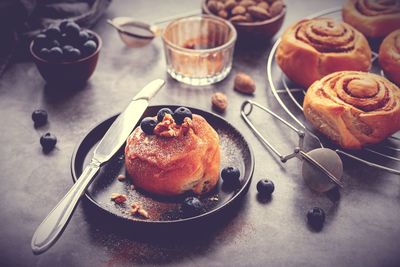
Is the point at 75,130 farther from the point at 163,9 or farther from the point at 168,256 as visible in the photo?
the point at 163,9

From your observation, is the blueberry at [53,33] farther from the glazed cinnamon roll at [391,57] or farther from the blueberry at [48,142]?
the glazed cinnamon roll at [391,57]

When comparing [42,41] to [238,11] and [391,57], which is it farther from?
[391,57]

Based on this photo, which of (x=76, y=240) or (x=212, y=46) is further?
(x=212, y=46)

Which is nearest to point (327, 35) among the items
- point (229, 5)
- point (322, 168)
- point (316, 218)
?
point (229, 5)

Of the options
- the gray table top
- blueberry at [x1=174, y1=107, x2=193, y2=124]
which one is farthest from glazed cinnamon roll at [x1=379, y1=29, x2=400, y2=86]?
blueberry at [x1=174, y1=107, x2=193, y2=124]

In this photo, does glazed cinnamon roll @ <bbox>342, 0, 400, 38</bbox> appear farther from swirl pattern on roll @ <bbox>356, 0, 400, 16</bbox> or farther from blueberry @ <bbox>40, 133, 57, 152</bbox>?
blueberry @ <bbox>40, 133, 57, 152</bbox>

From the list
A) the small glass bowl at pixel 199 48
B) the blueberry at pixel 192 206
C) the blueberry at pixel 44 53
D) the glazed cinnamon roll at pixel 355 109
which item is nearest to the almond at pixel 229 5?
the small glass bowl at pixel 199 48

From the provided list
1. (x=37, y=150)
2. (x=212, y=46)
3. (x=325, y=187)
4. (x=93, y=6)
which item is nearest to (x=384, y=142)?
(x=325, y=187)
